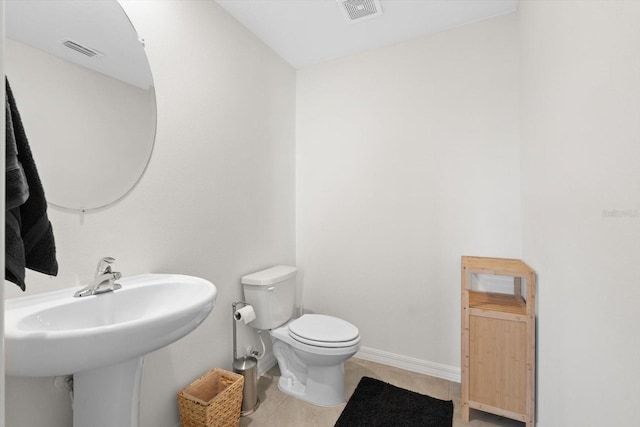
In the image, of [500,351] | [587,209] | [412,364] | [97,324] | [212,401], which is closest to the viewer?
[587,209]

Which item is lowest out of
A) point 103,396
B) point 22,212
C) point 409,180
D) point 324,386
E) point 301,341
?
point 324,386

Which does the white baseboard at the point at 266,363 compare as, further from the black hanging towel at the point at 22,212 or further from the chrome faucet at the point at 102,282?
the black hanging towel at the point at 22,212

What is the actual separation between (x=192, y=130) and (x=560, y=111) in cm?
164

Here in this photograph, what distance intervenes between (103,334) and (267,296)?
117cm

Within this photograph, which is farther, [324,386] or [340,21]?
[340,21]

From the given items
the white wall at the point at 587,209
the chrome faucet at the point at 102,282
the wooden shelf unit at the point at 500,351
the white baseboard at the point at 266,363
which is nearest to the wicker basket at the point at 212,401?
the white baseboard at the point at 266,363

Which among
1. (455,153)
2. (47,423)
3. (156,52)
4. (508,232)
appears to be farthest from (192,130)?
(508,232)

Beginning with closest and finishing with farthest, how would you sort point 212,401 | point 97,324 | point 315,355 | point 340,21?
1. point 97,324
2. point 212,401
3. point 315,355
4. point 340,21

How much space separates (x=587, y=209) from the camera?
0.93m

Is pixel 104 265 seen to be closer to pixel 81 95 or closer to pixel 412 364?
pixel 81 95

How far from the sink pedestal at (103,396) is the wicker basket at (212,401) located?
1.37 ft

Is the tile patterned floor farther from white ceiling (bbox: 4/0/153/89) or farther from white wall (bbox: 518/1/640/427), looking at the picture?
white ceiling (bbox: 4/0/153/89)

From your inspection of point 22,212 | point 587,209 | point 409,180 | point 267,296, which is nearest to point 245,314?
point 267,296

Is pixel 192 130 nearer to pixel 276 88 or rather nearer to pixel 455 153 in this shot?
pixel 276 88
